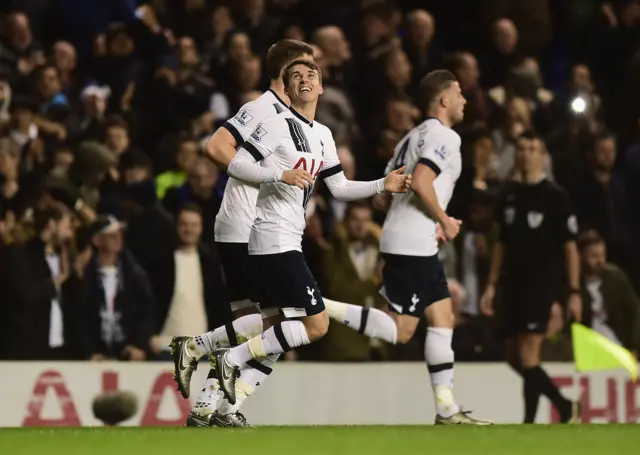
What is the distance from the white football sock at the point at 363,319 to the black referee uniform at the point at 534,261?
289 cm

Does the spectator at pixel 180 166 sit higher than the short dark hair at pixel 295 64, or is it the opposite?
the short dark hair at pixel 295 64

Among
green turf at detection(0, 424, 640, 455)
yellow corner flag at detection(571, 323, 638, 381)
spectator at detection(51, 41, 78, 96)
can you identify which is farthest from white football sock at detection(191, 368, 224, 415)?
spectator at detection(51, 41, 78, 96)

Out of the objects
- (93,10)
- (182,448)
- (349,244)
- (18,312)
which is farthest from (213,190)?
(182,448)

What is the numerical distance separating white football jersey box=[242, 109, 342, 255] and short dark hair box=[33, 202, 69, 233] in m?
3.97

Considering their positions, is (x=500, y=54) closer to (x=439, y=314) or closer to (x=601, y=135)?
(x=601, y=135)

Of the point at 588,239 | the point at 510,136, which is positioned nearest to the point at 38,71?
the point at 510,136

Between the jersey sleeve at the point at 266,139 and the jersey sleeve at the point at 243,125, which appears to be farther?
the jersey sleeve at the point at 243,125

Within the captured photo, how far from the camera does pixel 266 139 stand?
8.48 meters

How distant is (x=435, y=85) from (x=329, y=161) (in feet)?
4.88

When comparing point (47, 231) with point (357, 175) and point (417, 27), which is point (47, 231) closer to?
point (357, 175)

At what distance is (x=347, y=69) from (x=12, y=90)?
326 cm

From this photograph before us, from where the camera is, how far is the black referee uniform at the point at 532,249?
12.4 meters

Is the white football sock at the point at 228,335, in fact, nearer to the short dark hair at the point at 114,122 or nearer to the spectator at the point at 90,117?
the short dark hair at the point at 114,122

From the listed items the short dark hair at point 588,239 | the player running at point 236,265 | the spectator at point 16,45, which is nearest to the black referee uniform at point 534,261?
the short dark hair at point 588,239
